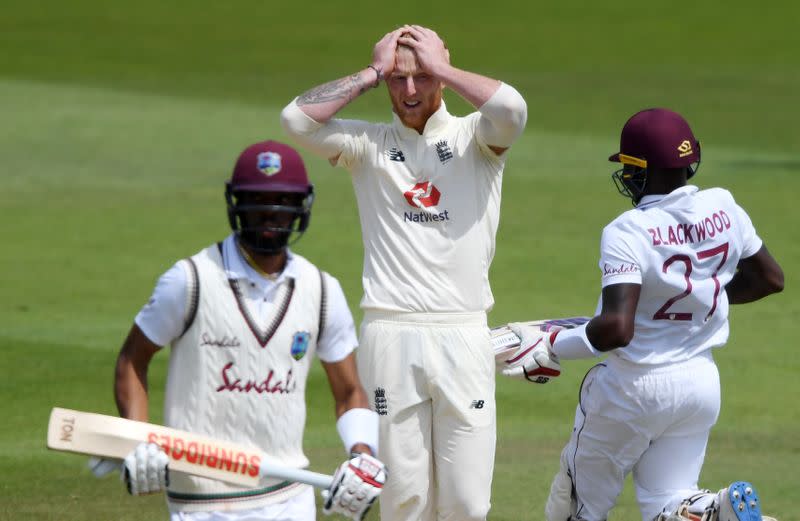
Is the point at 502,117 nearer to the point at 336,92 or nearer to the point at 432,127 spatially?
the point at 432,127

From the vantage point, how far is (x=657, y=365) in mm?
6660

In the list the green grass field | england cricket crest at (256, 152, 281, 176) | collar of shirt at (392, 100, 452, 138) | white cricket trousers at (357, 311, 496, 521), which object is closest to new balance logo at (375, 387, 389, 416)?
white cricket trousers at (357, 311, 496, 521)

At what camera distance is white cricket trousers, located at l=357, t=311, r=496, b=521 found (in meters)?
7.07

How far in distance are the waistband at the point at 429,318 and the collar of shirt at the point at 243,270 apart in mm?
1492

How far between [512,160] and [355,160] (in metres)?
17.6

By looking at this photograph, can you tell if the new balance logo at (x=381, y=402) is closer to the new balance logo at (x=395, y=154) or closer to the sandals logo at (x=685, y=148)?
the new balance logo at (x=395, y=154)

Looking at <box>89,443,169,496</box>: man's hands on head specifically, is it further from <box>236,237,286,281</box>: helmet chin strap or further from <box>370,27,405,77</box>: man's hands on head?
<box>370,27,405,77</box>: man's hands on head

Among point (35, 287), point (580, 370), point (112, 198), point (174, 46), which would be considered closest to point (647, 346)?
point (580, 370)

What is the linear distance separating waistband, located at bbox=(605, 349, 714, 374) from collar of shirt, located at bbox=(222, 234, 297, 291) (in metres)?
1.75

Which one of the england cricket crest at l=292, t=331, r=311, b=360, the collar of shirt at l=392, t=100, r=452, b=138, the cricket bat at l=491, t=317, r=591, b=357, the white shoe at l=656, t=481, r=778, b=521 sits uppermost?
the collar of shirt at l=392, t=100, r=452, b=138

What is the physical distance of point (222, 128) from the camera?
26.9 metres

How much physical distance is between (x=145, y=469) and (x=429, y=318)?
216 cm

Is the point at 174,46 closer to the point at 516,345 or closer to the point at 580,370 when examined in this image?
the point at 580,370

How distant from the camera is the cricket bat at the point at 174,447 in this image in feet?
17.5
